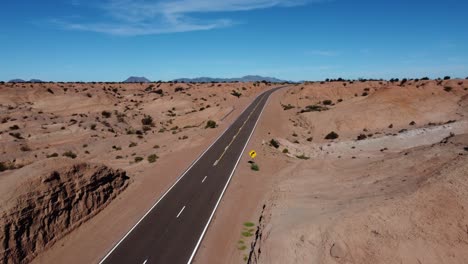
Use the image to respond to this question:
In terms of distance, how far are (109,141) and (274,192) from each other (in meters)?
31.1

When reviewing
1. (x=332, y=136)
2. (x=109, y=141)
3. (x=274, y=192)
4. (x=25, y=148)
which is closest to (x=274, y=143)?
(x=332, y=136)

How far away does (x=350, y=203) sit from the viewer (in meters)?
23.4

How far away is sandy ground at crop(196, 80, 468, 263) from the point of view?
18.1 m

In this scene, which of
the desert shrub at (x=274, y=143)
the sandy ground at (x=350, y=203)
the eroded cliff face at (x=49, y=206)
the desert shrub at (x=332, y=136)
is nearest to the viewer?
the sandy ground at (x=350, y=203)

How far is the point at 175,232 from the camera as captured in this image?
23.8 metres

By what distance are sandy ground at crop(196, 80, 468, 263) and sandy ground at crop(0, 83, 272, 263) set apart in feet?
21.8

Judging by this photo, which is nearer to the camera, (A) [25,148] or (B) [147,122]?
(A) [25,148]

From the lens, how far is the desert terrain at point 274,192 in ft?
62.3

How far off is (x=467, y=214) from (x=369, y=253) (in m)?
4.96

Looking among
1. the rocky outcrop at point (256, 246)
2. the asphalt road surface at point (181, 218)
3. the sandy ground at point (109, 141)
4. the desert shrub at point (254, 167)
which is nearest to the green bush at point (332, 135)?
the sandy ground at point (109, 141)

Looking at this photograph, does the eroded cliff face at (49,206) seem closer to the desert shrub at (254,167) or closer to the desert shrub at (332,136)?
the desert shrub at (254,167)

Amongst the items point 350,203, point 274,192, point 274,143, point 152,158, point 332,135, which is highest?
point 350,203

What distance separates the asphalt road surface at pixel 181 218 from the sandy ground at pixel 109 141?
102cm

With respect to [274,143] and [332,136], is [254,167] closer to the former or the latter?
[274,143]
